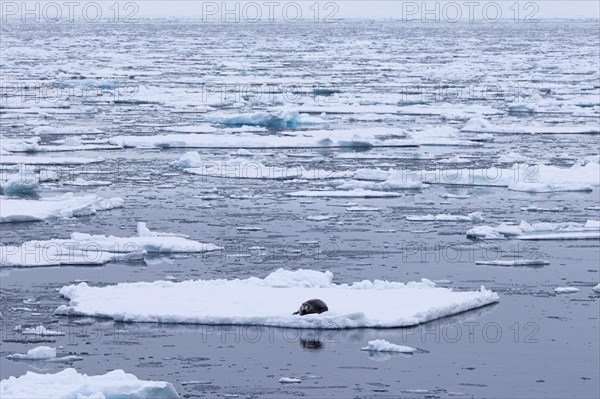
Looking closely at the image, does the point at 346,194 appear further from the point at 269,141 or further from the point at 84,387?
the point at 84,387

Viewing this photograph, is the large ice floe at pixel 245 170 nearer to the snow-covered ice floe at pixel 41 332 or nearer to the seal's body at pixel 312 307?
the seal's body at pixel 312 307

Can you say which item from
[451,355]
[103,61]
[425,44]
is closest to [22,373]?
[451,355]

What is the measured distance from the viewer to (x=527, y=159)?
49.6 ft

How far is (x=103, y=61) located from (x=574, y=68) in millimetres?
13637

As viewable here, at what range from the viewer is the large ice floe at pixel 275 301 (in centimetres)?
743

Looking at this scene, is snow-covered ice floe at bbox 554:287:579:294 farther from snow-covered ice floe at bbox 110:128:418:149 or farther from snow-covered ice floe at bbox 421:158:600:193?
snow-covered ice floe at bbox 110:128:418:149

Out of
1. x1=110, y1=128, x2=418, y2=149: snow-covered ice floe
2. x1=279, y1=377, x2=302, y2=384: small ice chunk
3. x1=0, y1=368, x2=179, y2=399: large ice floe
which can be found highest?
x1=110, y1=128, x2=418, y2=149: snow-covered ice floe

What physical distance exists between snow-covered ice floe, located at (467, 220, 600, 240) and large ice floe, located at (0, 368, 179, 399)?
481 centimetres

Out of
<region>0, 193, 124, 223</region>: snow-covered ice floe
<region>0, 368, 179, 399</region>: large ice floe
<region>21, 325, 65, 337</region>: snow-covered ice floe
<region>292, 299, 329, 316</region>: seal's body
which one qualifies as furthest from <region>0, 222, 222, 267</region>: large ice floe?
<region>0, 368, 179, 399</region>: large ice floe

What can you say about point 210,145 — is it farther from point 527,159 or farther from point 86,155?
point 527,159

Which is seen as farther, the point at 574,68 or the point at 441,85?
the point at 574,68

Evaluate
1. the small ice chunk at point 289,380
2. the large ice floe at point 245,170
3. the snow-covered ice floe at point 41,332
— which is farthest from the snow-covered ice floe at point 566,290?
the large ice floe at point 245,170

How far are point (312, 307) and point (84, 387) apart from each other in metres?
1.92

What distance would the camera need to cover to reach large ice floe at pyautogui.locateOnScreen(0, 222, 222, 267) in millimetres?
9195
